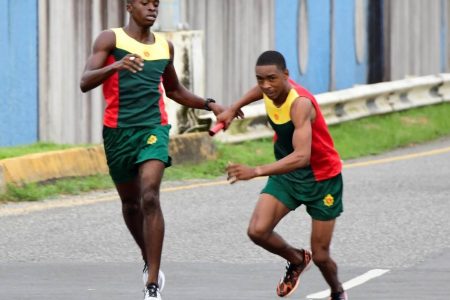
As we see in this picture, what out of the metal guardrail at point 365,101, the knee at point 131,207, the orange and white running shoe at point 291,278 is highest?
the knee at point 131,207

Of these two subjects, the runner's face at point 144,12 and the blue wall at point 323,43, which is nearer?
the runner's face at point 144,12

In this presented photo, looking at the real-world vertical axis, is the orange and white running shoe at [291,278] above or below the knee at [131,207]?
below

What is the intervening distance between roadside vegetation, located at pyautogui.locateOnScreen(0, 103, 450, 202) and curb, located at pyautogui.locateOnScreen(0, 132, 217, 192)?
67mm

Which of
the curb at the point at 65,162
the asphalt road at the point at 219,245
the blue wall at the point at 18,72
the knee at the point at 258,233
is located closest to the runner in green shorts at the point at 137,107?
the knee at the point at 258,233

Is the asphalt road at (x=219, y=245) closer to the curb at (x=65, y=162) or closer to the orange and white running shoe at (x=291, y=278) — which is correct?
the orange and white running shoe at (x=291, y=278)

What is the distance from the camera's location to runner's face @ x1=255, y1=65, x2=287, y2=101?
341 inches

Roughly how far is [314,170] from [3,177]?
4.99 m

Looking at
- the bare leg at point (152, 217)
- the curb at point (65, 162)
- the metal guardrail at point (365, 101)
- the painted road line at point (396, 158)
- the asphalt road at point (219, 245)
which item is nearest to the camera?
the bare leg at point (152, 217)

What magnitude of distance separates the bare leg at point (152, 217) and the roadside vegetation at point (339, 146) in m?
4.54

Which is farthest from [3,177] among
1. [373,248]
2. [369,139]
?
[369,139]

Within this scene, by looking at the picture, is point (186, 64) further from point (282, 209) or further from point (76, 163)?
point (282, 209)

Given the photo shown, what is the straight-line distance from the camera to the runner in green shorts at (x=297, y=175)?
867 cm

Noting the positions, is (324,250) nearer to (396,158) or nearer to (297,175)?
(297,175)

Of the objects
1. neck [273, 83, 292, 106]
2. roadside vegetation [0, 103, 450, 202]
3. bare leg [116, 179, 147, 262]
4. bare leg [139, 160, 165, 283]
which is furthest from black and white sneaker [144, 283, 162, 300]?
roadside vegetation [0, 103, 450, 202]
